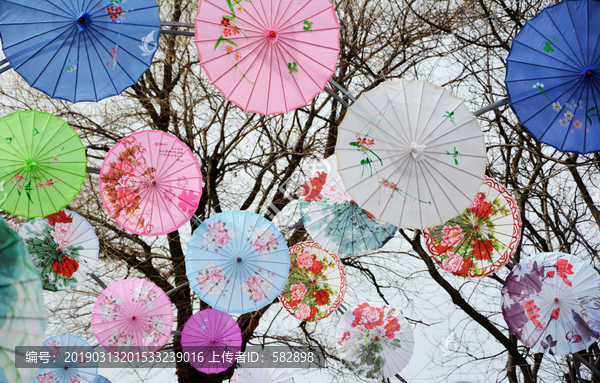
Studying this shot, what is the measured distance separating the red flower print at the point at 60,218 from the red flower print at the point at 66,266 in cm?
45

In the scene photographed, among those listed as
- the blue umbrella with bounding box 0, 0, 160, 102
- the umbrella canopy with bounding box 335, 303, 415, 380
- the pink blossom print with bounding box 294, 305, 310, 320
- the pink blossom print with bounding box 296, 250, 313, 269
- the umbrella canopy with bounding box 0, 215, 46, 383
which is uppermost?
the blue umbrella with bounding box 0, 0, 160, 102

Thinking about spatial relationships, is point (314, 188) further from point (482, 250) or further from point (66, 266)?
point (66, 266)

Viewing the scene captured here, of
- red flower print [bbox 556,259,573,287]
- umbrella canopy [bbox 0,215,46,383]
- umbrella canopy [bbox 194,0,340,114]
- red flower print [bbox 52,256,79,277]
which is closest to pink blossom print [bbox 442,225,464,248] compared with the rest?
red flower print [bbox 556,259,573,287]

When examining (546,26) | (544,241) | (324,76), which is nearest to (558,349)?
(544,241)

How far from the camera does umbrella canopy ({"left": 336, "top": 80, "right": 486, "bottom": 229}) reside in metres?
4.14

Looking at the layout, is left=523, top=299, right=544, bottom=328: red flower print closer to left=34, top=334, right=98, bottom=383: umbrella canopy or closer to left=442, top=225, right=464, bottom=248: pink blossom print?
left=442, top=225, right=464, bottom=248: pink blossom print

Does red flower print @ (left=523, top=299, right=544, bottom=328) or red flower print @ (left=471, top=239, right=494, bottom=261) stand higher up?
red flower print @ (left=471, top=239, right=494, bottom=261)

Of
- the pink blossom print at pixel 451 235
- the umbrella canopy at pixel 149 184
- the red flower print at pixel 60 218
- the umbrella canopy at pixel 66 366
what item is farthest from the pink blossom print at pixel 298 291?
the red flower print at pixel 60 218

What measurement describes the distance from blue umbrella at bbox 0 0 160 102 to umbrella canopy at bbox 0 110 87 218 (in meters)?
1.16

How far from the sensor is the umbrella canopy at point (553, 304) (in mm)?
5176

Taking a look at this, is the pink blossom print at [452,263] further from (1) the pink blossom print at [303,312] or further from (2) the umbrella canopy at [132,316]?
(2) the umbrella canopy at [132,316]

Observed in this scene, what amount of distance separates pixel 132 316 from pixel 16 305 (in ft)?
17.5

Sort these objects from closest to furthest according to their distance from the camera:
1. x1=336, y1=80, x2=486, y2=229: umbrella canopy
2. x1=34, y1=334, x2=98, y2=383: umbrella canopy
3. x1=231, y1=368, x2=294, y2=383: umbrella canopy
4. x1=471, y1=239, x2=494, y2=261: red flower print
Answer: x1=336, y1=80, x2=486, y2=229: umbrella canopy, x1=471, y1=239, x2=494, y2=261: red flower print, x1=34, y1=334, x2=98, y2=383: umbrella canopy, x1=231, y1=368, x2=294, y2=383: umbrella canopy

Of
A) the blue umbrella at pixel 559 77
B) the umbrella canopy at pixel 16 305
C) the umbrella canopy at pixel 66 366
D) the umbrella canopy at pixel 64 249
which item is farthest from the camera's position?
the umbrella canopy at pixel 66 366
